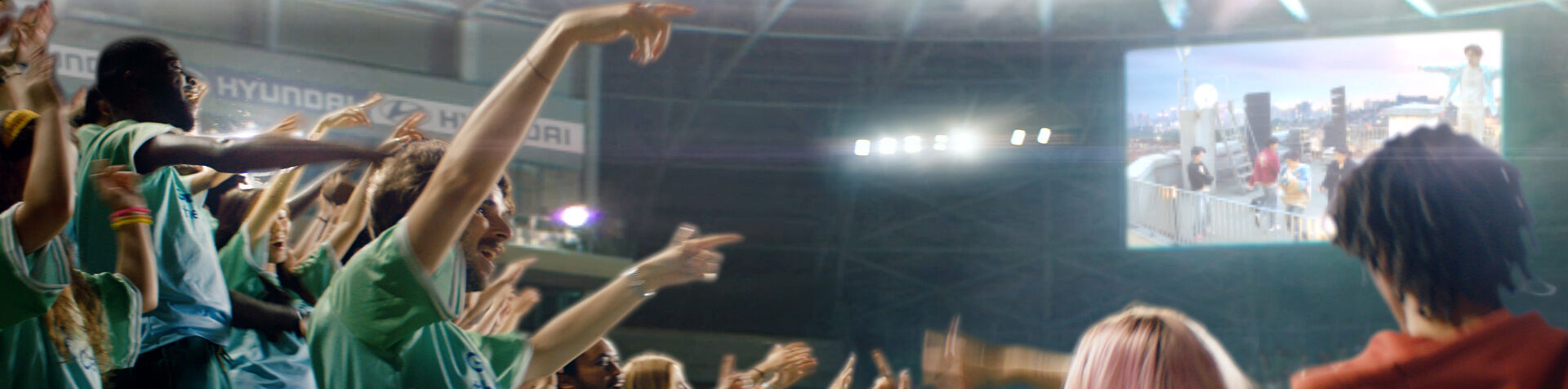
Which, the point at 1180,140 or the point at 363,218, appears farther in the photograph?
the point at 1180,140

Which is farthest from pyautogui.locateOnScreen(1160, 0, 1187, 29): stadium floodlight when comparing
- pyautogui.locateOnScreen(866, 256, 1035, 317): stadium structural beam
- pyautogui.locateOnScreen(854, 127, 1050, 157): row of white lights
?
pyautogui.locateOnScreen(866, 256, 1035, 317): stadium structural beam

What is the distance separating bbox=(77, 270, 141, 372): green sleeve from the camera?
1.36 m

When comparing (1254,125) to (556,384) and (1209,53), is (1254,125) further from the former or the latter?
(556,384)

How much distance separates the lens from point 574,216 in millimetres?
4723

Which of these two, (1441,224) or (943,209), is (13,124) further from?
(943,209)

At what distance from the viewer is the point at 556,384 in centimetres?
207

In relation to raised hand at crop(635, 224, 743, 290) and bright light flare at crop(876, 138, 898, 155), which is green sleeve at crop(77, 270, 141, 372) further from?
bright light flare at crop(876, 138, 898, 155)

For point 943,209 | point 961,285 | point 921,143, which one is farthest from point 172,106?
point 961,285

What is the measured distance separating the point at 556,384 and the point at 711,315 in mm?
5350

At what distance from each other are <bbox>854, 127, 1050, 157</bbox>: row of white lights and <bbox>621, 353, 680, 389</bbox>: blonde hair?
16.7 feet

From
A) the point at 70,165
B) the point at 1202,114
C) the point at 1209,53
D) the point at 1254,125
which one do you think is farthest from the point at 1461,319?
the point at 1209,53

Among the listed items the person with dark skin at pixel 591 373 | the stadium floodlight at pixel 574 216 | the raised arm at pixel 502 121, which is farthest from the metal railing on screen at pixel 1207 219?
the raised arm at pixel 502 121

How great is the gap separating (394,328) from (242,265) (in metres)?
0.50

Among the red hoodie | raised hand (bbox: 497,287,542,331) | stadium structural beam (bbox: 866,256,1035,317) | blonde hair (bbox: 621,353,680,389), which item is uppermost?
the red hoodie
